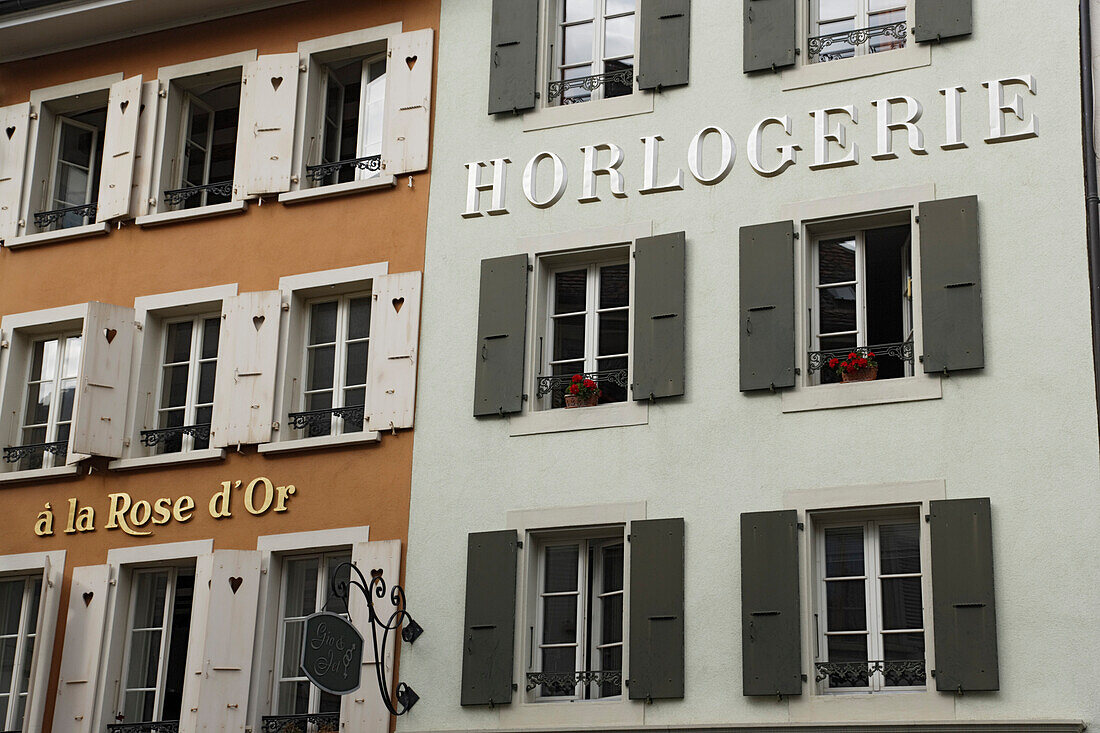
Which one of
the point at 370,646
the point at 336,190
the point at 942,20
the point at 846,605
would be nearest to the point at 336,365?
the point at 336,190

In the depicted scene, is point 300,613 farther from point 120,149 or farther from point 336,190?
point 120,149

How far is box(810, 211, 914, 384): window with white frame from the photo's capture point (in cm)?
1301

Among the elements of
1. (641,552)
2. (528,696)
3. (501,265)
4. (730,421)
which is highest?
(501,265)

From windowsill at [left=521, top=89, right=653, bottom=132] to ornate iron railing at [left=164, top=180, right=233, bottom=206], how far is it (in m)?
3.17

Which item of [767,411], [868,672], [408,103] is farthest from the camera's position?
[408,103]

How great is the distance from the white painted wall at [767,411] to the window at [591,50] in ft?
1.46

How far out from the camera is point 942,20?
13.4 m

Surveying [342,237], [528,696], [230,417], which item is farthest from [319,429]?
[528,696]

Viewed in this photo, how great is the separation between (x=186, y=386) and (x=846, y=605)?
21.5ft

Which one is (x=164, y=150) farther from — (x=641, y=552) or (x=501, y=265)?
(x=641, y=552)

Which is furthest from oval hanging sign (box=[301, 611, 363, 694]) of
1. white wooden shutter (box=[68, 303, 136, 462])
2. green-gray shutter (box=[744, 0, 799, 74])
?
green-gray shutter (box=[744, 0, 799, 74])

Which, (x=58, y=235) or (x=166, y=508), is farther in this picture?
(x=58, y=235)

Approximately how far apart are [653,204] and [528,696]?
13.4 feet

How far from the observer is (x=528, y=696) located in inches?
523
